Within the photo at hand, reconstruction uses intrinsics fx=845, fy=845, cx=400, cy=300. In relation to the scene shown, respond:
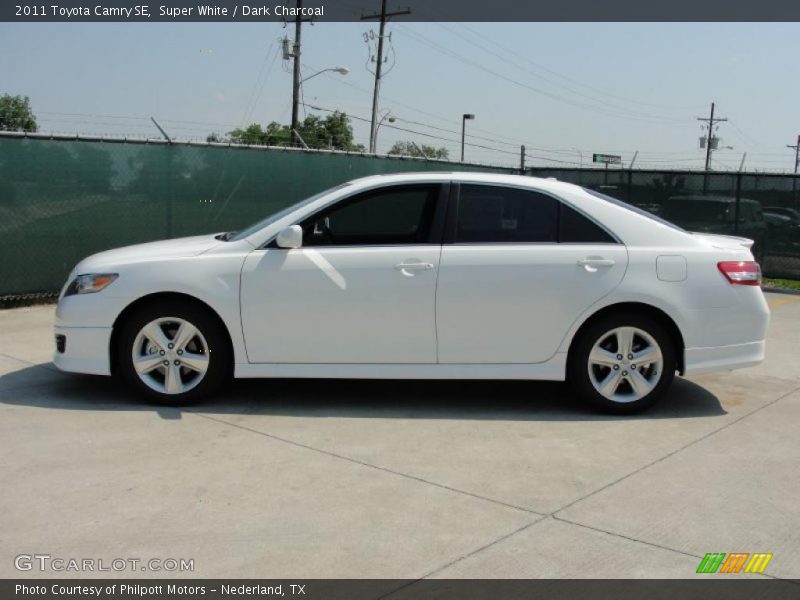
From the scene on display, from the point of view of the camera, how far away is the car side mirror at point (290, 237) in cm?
563

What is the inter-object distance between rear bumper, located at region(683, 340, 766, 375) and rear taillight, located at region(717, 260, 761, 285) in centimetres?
44

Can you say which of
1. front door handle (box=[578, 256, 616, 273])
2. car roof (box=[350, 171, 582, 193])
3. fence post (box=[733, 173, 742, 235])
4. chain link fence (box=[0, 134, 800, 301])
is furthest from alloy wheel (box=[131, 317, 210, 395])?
fence post (box=[733, 173, 742, 235])

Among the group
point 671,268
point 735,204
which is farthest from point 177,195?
point 735,204

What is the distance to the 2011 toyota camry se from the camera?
18.5ft

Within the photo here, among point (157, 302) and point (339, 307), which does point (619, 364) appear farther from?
point (157, 302)

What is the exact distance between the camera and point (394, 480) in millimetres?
4520

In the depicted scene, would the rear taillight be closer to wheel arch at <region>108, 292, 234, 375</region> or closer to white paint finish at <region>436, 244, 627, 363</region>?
white paint finish at <region>436, 244, 627, 363</region>

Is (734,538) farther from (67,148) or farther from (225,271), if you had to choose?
(67,148)

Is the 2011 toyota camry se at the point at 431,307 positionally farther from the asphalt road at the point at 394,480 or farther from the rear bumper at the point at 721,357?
the asphalt road at the point at 394,480

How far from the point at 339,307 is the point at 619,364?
1943mm

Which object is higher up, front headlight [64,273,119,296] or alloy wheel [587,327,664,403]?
front headlight [64,273,119,296]
